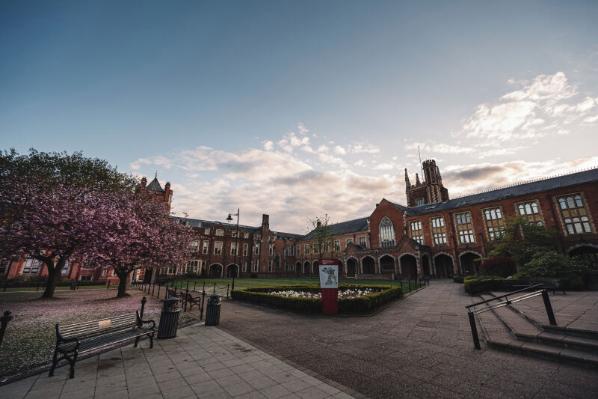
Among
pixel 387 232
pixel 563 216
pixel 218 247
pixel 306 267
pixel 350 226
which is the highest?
pixel 350 226

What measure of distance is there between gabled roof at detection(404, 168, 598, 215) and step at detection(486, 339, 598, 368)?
117 ft

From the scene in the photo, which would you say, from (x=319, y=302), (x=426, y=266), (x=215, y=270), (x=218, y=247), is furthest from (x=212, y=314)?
(x=215, y=270)

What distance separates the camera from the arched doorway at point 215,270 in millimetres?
48278

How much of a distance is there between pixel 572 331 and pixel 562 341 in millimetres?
723

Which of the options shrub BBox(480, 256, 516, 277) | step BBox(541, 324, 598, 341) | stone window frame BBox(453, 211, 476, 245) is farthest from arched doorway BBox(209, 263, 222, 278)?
step BBox(541, 324, 598, 341)

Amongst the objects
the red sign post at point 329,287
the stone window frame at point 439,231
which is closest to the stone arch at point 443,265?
the stone window frame at point 439,231

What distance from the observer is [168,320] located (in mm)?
7762

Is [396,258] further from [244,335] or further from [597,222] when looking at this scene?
[244,335]

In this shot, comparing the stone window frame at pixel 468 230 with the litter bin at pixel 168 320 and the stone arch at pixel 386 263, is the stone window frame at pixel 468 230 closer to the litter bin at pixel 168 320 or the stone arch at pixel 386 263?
the stone arch at pixel 386 263

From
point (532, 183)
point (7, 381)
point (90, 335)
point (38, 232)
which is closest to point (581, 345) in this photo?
point (90, 335)

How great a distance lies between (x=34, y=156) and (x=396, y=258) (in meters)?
43.8

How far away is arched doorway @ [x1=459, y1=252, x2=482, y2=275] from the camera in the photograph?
3650 centimetres

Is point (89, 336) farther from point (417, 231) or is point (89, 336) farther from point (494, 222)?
point (417, 231)

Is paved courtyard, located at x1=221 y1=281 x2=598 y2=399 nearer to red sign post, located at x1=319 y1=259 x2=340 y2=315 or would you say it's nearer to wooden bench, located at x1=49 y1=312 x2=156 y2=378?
red sign post, located at x1=319 y1=259 x2=340 y2=315
